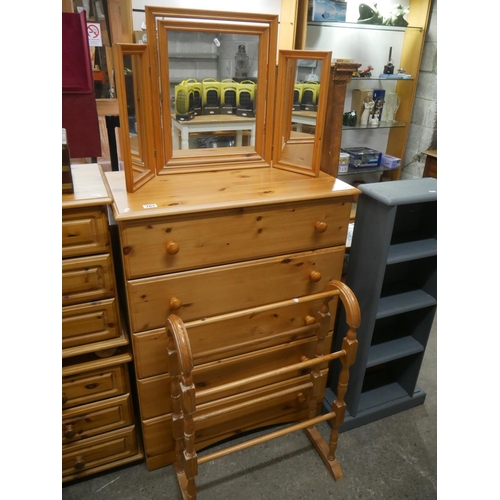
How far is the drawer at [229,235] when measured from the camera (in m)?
1.17

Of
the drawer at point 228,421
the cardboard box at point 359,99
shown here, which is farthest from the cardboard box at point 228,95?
the cardboard box at point 359,99

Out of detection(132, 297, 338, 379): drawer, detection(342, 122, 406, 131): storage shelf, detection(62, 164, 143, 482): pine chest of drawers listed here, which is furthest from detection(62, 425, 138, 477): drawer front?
detection(342, 122, 406, 131): storage shelf

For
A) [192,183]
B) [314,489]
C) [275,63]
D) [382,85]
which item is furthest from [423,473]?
[382,85]

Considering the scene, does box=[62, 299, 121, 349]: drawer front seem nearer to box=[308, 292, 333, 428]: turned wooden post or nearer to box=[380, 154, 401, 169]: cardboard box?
box=[308, 292, 333, 428]: turned wooden post

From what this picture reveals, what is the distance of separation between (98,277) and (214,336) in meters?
0.43

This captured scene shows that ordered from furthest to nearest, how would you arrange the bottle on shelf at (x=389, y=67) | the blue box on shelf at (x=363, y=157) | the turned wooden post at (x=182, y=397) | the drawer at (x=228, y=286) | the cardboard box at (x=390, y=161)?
the cardboard box at (x=390, y=161) < the blue box on shelf at (x=363, y=157) < the bottle on shelf at (x=389, y=67) < the drawer at (x=228, y=286) < the turned wooden post at (x=182, y=397)

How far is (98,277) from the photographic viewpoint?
125cm

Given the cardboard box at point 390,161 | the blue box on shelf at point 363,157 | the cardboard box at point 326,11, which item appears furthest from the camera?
the cardboard box at point 390,161

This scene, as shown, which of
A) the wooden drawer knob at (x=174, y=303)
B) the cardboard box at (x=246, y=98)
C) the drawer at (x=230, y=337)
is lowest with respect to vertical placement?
the drawer at (x=230, y=337)

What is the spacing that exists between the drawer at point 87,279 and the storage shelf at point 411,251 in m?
0.96

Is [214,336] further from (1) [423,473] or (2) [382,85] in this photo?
(2) [382,85]

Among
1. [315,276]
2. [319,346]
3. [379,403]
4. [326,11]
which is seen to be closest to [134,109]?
[315,276]

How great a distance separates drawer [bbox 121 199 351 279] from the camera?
1.17m

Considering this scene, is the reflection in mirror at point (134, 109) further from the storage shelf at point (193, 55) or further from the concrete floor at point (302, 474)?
the concrete floor at point (302, 474)
